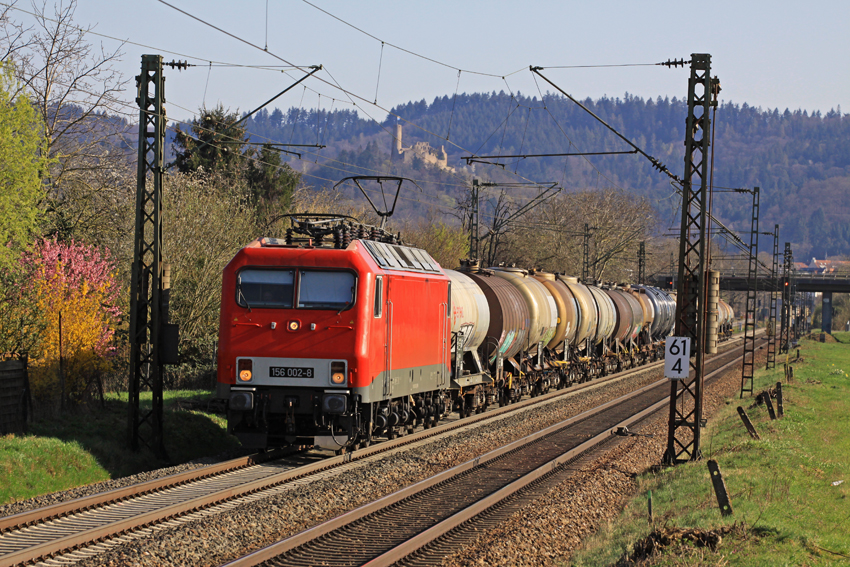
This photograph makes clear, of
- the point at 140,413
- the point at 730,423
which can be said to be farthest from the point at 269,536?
the point at 730,423

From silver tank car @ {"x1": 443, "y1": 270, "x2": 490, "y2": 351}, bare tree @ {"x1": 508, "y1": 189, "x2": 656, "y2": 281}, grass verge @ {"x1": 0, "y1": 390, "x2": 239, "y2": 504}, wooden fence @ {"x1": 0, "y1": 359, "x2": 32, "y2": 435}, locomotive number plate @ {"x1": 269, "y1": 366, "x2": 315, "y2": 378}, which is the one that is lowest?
grass verge @ {"x1": 0, "y1": 390, "x2": 239, "y2": 504}

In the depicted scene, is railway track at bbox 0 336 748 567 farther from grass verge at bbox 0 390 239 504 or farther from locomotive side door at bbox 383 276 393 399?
grass verge at bbox 0 390 239 504

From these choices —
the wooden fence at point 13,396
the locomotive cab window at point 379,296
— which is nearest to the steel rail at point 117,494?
the locomotive cab window at point 379,296

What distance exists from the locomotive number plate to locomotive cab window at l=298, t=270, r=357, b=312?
106 cm

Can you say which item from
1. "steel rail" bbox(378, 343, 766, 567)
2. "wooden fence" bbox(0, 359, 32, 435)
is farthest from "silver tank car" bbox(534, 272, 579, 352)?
"wooden fence" bbox(0, 359, 32, 435)

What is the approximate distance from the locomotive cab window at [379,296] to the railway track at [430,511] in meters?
3.04

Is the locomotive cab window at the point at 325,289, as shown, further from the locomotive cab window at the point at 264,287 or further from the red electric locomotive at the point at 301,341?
the locomotive cab window at the point at 264,287

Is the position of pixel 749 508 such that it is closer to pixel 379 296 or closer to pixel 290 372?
pixel 379 296

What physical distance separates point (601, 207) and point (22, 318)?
206 ft

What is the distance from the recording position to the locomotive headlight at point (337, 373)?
14250 millimetres

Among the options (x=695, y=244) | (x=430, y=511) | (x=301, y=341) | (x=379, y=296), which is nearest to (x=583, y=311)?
(x=695, y=244)

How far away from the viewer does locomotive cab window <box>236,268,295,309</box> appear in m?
14.5

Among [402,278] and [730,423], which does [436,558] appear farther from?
[730,423]

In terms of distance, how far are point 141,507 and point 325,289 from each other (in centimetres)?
479
